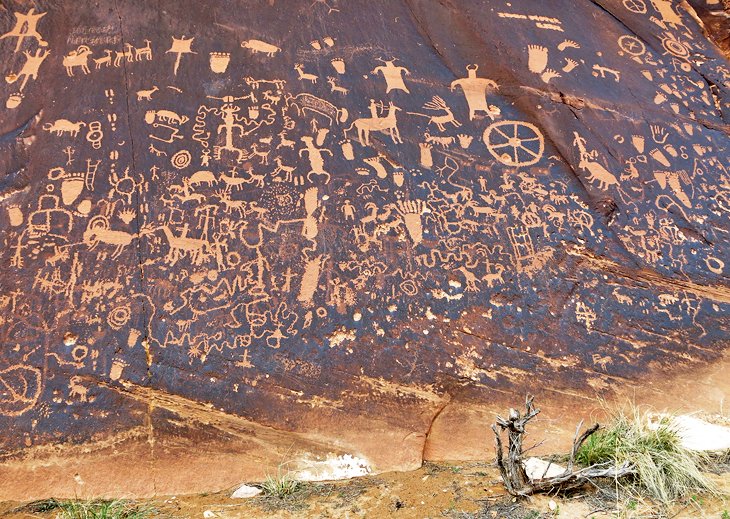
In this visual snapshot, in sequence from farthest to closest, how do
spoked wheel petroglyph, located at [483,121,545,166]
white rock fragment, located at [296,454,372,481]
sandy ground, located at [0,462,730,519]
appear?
1. spoked wheel petroglyph, located at [483,121,545,166]
2. white rock fragment, located at [296,454,372,481]
3. sandy ground, located at [0,462,730,519]

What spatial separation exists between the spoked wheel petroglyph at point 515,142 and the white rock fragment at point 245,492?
2.45 metres

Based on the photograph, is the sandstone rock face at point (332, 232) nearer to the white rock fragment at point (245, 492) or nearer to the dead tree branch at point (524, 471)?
the white rock fragment at point (245, 492)

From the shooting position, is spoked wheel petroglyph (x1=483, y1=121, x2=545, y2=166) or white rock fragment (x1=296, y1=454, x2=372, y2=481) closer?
white rock fragment (x1=296, y1=454, x2=372, y2=481)

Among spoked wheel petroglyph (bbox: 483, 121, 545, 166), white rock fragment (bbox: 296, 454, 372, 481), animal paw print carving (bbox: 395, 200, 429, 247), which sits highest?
spoked wheel petroglyph (bbox: 483, 121, 545, 166)

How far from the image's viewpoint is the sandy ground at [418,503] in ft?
8.41

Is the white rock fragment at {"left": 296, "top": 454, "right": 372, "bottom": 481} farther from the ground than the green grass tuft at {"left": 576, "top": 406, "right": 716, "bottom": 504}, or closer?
closer

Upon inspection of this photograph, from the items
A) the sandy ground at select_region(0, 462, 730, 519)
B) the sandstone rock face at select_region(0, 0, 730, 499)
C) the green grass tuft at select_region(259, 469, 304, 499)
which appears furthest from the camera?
the sandstone rock face at select_region(0, 0, 730, 499)

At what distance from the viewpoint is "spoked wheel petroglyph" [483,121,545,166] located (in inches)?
160

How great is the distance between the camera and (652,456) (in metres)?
2.82

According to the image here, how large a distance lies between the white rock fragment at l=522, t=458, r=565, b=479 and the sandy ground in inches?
5.8

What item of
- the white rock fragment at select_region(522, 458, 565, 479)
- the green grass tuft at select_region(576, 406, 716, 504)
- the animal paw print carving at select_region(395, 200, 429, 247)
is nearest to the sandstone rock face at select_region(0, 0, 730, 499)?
the animal paw print carving at select_region(395, 200, 429, 247)

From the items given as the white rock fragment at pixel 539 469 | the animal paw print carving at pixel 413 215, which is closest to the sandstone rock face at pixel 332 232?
the animal paw print carving at pixel 413 215

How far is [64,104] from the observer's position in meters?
3.96

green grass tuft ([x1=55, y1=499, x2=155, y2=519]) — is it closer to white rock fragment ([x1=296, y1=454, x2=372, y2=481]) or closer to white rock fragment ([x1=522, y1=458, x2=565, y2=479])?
white rock fragment ([x1=296, y1=454, x2=372, y2=481])
